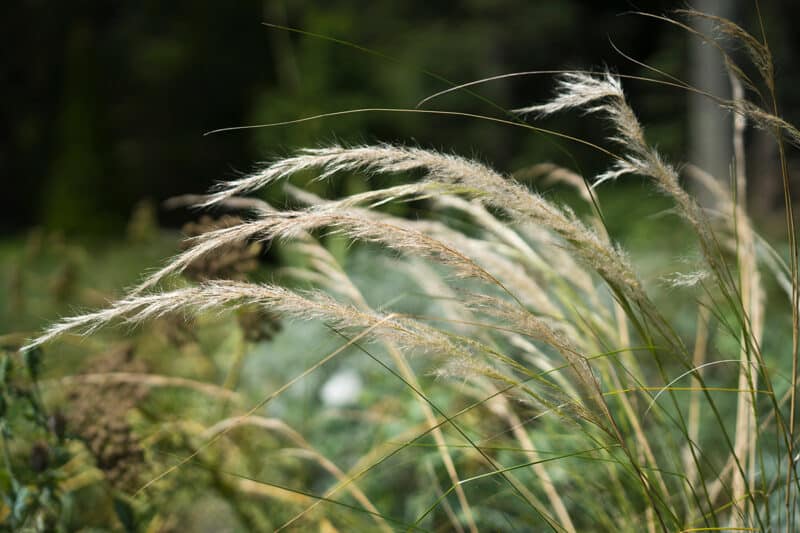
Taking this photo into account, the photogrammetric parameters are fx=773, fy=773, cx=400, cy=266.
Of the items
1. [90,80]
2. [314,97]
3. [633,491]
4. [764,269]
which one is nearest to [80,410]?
[633,491]

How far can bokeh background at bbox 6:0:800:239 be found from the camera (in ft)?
22.7

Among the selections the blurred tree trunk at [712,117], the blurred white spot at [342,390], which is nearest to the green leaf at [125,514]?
the blurred white spot at [342,390]

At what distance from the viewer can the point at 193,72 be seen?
10.9 metres

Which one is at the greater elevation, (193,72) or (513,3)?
(513,3)

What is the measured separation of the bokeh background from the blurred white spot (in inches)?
133

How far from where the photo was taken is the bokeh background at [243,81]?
6909mm

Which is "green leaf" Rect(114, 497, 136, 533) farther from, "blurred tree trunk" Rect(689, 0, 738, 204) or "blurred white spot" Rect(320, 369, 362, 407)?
"blurred tree trunk" Rect(689, 0, 738, 204)

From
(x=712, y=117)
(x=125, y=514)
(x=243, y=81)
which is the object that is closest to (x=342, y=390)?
(x=125, y=514)

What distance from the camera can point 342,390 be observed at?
231cm

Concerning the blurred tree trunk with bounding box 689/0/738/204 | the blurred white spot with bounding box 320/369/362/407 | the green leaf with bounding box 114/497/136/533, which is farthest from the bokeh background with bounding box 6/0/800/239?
the green leaf with bounding box 114/497/136/533

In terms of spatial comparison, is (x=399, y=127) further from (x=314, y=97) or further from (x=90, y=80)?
(x=90, y=80)

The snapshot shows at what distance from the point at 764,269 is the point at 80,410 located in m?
2.41

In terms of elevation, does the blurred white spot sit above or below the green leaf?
below

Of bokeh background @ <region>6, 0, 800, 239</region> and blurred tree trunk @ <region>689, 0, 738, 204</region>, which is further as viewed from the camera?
bokeh background @ <region>6, 0, 800, 239</region>
